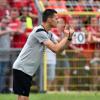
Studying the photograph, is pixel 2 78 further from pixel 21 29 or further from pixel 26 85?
pixel 26 85

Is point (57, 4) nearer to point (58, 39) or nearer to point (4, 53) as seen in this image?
point (58, 39)

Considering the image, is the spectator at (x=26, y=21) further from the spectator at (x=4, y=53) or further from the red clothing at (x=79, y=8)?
the red clothing at (x=79, y=8)

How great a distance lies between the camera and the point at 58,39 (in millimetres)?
13570

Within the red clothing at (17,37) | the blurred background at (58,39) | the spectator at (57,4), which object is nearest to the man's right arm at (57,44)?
the blurred background at (58,39)

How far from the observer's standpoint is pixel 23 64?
28.6 ft

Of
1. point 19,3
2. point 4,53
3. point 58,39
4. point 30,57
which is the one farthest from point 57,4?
point 30,57

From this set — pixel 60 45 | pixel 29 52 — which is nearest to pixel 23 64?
pixel 29 52

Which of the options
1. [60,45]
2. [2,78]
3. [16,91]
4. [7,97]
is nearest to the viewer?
[60,45]

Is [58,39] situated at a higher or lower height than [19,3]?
lower

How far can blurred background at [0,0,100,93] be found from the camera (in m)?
13.7

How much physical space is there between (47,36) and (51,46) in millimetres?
232

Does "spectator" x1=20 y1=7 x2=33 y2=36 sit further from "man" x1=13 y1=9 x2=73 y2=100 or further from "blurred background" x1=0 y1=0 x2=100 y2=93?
"man" x1=13 y1=9 x2=73 y2=100

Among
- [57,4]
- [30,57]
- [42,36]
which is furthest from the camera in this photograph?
[57,4]

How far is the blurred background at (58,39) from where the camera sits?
13.7 m
